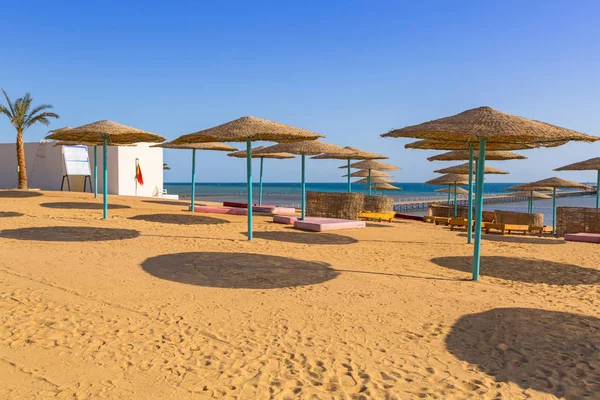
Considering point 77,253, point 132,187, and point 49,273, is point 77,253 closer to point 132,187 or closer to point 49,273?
point 49,273

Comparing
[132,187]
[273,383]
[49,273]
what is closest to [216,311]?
[273,383]

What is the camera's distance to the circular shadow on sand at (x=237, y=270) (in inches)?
247

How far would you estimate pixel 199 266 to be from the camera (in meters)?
7.06

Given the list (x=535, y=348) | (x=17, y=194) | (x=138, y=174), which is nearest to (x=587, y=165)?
(x=535, y=348)

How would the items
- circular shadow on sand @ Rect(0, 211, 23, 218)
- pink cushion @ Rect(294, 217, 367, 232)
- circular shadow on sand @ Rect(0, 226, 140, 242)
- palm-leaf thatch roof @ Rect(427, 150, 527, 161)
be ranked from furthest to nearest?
palm-leaf thatch roof @ Rect(427, 150, 527, 161) → circular shadow on sand @ Rect(0, 211, 23, 218) → pink cushion @ Rect(294, 217, 367, 232) → circular shadow on sand @ Rect(0, 226, 140, 242)

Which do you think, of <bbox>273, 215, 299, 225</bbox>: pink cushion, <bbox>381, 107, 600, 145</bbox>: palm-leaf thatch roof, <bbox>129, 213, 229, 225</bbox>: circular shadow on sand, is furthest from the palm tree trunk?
<bbox>381, 107, 600, 145</bbox>: palm-leaf thatch roof

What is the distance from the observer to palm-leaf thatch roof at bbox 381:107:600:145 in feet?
21.1

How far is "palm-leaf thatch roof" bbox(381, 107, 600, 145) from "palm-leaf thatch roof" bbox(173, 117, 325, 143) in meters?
2.68

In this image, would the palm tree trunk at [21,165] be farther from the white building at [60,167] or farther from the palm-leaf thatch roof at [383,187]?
the palm-leaf thatch roof at [383,187]

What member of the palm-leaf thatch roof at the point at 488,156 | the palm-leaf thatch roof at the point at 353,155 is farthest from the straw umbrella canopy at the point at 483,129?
the palm-leaf thatch roof at the point at 353,155

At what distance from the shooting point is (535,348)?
423cm

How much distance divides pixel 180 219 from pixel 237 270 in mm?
5972

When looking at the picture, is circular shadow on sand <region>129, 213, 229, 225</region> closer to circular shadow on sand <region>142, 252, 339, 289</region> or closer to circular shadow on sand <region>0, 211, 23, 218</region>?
circular shadow on sand <region>0, 211, 23, 218</region>

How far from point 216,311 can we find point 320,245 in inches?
174
